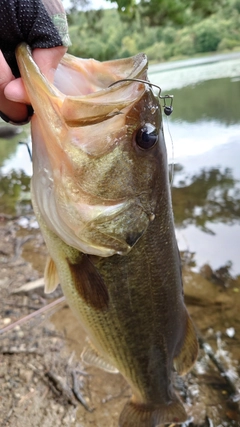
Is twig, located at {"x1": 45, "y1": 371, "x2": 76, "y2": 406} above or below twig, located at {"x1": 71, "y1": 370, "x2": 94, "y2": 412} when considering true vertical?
above

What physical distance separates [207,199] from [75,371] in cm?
449

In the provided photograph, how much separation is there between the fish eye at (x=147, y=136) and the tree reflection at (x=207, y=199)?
4186 millimetres

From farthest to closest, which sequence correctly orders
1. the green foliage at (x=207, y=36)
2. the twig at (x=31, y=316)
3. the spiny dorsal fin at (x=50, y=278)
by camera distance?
the green foliage at (x=207, y=36)
the twig at (x=31, y=316)
the spiny dorsal fin at (x=50, y=278)

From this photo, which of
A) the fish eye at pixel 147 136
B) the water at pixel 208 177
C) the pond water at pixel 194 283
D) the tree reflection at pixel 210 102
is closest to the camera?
the fish eye at pixel 147 136

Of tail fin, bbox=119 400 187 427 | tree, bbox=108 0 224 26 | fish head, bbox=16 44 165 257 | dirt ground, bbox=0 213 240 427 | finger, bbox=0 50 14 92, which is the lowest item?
dirt ground, bbox=0 213 240 427

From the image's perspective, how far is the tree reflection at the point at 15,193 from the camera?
6.73 m

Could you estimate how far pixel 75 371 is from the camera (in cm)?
280

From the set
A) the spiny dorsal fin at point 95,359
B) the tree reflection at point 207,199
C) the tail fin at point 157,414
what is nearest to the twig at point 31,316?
the spiny dorsal fin at point 95,359

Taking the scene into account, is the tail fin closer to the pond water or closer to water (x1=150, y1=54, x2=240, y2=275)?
the pond water

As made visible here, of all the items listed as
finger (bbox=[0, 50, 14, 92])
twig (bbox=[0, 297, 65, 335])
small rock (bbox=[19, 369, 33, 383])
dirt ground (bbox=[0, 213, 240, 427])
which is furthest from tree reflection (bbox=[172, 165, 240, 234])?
finger (bbox=[0, 50, 14, 92])

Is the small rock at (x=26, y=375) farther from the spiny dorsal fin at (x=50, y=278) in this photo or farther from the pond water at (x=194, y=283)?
the spiny dorsal fin at (x=50, y=278)

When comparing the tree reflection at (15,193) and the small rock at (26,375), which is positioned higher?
the small rock at (26,375)

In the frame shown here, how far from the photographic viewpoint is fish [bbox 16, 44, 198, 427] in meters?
1.30

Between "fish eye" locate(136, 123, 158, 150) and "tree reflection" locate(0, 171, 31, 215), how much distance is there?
5370 millimetres
